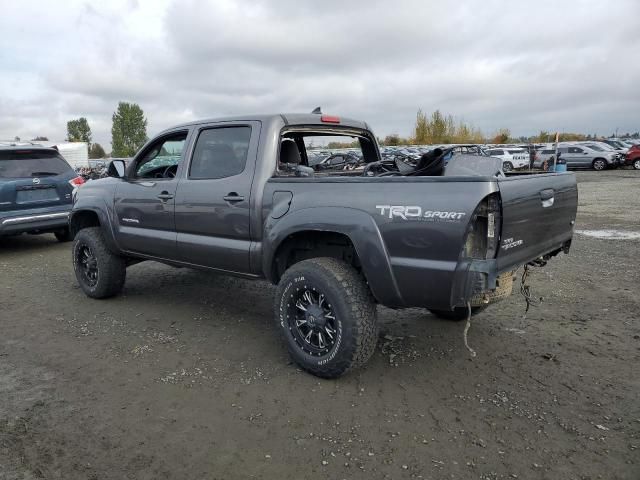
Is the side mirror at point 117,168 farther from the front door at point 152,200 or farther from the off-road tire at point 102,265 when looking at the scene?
the off-road tire at point 102,265

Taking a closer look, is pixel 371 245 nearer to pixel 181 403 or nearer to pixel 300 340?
pixel 300 340

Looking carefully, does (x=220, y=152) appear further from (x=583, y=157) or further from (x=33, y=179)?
(x=583, y=157)

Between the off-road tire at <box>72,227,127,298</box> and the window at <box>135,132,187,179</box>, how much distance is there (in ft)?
2.92

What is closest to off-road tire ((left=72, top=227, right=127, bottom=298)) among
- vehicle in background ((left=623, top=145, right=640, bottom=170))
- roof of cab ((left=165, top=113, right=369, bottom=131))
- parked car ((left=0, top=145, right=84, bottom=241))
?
roof of cab ((left=165, top=113, right=369, bottom=131))

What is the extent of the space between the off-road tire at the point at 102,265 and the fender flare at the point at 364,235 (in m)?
2.73

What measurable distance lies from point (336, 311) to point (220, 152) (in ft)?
5.94

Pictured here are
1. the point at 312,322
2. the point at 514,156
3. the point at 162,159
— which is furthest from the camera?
the point at 514,156

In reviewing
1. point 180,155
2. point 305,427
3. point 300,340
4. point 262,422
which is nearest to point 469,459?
point 305,427

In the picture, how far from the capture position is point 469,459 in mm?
2648

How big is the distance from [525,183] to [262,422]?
85.1 inches

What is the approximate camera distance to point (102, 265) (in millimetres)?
5359

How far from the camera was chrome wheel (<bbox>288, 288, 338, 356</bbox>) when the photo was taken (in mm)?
3480

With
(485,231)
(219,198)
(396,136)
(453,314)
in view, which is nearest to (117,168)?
(219,198)

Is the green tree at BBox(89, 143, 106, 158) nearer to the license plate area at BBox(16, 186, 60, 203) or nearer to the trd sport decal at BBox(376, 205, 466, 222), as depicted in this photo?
the license plate area at BBox(16, 186, 60, 203)
